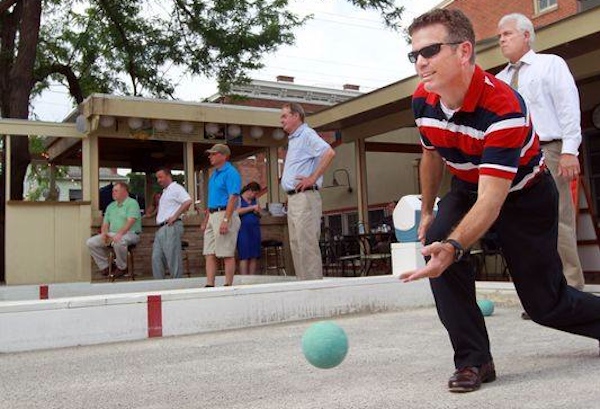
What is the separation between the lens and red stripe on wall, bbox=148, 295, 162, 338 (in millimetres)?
4766

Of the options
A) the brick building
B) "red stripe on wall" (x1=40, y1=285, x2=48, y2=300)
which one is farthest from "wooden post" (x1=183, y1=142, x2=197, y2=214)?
the brick building

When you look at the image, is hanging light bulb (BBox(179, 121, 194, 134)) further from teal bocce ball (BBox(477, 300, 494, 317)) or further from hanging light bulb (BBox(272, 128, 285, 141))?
teal bocce ball (BBox(477, 300, 494, 317))

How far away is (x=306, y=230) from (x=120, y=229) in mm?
4292

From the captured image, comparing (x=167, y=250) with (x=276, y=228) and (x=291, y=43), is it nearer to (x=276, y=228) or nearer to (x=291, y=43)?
(x=276, y=228)

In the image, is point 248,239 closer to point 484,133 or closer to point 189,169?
point 189,169

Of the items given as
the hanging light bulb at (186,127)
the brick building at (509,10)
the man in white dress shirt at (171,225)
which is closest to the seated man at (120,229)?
the man in white dress shirt at (171,225)

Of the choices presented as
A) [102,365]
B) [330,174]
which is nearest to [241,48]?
[330,174]

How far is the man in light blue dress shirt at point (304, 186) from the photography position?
5867 millimetres

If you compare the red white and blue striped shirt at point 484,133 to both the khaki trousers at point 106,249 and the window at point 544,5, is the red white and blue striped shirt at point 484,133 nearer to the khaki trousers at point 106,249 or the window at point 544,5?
the khaki trousers at point 106,249

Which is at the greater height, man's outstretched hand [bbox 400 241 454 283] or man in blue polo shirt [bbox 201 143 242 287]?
man in blue polo shirt [bbox 201 143 242 287]

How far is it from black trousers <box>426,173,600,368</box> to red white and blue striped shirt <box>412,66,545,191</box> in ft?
0.36

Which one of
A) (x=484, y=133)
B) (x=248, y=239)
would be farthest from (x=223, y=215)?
(x=484, y=133)

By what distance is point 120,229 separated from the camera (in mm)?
9172

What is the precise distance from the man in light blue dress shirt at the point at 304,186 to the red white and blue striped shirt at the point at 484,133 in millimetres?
3063
